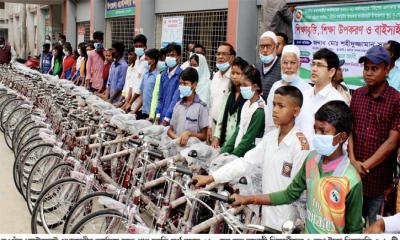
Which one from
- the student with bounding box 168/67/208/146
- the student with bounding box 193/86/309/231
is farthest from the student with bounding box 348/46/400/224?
the student with bounding box 168/67/208/146

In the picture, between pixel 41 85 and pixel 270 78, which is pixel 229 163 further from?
pixel 41 85

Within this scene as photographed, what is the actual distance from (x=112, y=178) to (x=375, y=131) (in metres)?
2.20

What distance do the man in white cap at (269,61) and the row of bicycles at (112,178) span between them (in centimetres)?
90

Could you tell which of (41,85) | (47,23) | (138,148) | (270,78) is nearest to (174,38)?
(41,85)

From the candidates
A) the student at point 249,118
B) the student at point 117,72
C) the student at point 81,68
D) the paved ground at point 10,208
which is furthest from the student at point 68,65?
the student at point 249,118

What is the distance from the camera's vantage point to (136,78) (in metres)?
6.10

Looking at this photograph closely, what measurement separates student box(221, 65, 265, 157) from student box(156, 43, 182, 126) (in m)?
1.56

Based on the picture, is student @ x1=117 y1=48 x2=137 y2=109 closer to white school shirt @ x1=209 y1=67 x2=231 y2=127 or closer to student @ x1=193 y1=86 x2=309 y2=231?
white school shirt @ x1=209 y1=67 x2=231 y2=127

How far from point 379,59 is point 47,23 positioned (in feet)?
64.9

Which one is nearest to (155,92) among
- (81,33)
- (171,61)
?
(171,61)

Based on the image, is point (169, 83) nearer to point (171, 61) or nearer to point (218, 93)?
point (171, 61)

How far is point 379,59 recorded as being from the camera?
2.91m

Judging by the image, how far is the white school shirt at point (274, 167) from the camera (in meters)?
2.55

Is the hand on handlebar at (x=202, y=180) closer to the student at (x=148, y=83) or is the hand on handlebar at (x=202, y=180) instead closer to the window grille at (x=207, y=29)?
the student at (x=148, y=83)
